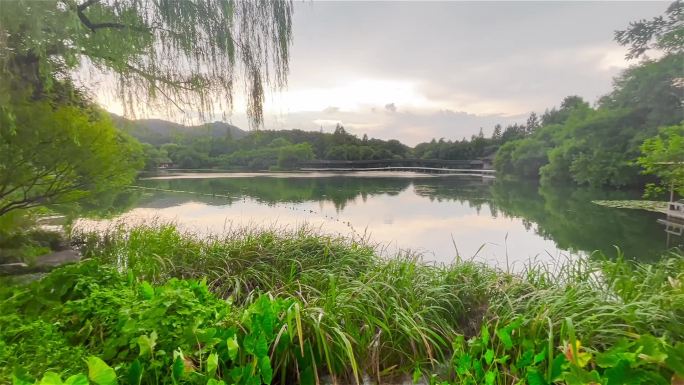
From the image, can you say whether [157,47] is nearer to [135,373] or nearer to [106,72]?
[106,72]

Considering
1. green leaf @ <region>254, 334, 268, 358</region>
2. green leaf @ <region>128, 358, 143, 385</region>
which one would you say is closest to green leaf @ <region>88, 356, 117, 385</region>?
green leaf @ <region>128, 358, 143, 385</region>

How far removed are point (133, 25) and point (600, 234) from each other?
9.50m

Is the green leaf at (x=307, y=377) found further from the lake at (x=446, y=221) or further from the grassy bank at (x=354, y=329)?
the lake at (x=446, y=221)

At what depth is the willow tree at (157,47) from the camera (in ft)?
5.63

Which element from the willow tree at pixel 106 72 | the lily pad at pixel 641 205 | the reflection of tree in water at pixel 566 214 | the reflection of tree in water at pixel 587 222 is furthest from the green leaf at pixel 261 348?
the lily pad at pixel 641 205

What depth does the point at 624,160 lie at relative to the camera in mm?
11555

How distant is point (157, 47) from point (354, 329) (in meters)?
2.11

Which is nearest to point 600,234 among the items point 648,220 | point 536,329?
point 648,220

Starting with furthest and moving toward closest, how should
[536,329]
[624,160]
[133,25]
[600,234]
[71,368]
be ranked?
[624,160] < [600,234] < [133,25] < [536,329] < [71,368]

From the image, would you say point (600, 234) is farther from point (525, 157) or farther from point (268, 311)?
point (525, 157)

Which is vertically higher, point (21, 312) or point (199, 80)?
point (199, 80)

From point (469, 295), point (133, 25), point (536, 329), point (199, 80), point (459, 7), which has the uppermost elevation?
point (459, 7)

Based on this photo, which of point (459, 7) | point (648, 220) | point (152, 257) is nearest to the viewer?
point (152, 257)

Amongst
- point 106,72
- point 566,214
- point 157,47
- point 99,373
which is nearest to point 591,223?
point 566,214
